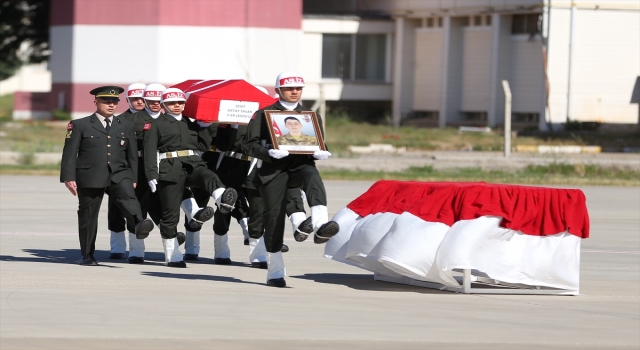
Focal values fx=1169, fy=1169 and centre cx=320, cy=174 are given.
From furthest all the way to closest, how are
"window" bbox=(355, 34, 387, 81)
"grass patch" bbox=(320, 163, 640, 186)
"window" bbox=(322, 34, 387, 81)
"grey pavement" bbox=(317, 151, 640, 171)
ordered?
"window" bbox=(355, 34, 387, 81)
"window" bbox=(322, 34, 387, 81)
"grey pavement" bbox=(317, 151, 640, 171)
"grass patch" bbox=(320, 163, 640, 186)

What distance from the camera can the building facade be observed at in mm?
44719

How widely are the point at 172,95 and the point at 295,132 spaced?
2696 mm

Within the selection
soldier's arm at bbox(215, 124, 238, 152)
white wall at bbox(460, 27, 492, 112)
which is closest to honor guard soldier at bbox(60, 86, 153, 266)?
soldier's arm at bbox(215, 124, 238, 152)

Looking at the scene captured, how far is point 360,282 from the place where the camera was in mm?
12953

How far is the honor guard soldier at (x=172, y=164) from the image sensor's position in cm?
1352

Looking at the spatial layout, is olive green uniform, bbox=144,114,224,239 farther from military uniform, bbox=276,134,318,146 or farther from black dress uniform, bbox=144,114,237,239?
military uniform, bbox=276,134,318,146

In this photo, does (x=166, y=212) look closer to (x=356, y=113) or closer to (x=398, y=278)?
(x=398, y=278)

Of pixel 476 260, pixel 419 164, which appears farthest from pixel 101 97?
pixel 419 164

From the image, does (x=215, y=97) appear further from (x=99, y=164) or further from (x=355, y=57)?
(x=355, y=57)

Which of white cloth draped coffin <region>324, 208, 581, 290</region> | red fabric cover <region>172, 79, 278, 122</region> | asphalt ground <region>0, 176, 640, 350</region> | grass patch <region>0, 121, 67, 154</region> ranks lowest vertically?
grass patch <region>0, 121, 67, 154</region>

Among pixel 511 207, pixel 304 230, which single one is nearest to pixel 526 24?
pixel 511 207

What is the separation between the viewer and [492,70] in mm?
46594

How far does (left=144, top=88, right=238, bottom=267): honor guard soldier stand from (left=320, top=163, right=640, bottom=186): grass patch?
48.2 ft

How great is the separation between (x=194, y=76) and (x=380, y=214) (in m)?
34.9
